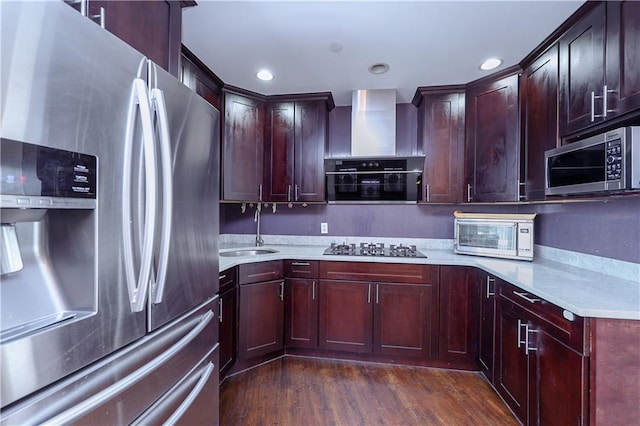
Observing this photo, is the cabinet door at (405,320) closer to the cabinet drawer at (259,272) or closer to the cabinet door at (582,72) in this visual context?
the cabinet drawer at (259,272)

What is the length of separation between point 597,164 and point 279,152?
7.63ft

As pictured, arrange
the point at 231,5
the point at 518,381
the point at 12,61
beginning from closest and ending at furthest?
the point at 12,61, the point at 231,5, the point at 518,381

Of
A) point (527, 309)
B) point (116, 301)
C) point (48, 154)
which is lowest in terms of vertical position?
point (527, 309)

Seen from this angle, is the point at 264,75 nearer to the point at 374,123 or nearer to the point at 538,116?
the point at 374,123

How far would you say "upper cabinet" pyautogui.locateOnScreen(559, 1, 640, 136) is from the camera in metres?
1.34

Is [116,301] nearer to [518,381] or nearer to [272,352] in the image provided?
[272,352]

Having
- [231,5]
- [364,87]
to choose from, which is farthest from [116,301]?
[364,87]

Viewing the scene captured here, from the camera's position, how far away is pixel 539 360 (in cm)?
152

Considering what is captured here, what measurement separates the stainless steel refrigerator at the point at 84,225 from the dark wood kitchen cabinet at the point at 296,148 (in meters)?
1.76

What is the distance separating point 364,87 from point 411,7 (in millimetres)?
1069

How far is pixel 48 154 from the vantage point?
0.67 m

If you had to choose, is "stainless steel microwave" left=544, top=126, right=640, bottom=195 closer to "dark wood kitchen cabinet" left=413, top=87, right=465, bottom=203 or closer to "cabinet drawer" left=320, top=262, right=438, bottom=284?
"dark wood kitchen cabinet" left=413, top=87, right=465, bottom=203

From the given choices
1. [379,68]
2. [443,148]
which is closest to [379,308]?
[443,148]

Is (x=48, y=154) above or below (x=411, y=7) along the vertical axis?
below
